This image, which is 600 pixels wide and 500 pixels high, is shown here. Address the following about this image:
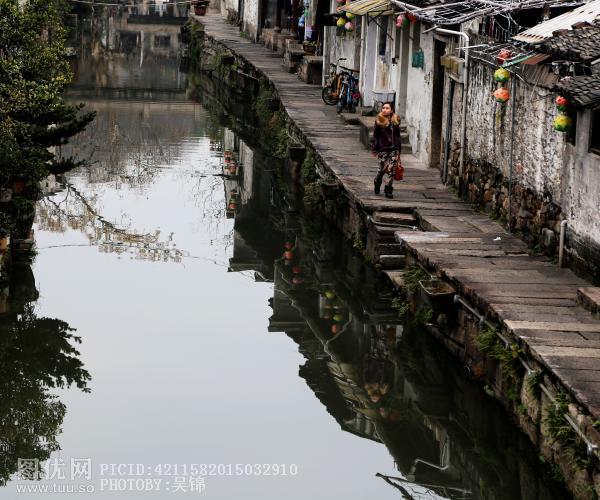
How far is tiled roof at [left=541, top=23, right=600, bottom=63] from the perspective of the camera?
41.4ft

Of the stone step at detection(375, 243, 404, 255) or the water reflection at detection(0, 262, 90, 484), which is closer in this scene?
the water reflection at detection(0, 262, 90, 484)

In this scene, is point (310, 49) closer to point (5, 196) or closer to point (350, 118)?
point (350, 118)

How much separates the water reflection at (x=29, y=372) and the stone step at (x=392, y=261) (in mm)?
3982

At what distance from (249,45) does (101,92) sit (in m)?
5.74

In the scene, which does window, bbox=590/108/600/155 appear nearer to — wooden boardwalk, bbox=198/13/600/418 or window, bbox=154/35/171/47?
wooden boardwalk, bbox=198/13/600/418

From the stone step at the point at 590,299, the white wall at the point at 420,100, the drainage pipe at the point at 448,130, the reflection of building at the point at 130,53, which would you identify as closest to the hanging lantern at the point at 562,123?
the stone step at the point at 590,299

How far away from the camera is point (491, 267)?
14.0 metres

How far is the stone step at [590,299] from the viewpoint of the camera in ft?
39.2

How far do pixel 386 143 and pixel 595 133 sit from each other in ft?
16.0

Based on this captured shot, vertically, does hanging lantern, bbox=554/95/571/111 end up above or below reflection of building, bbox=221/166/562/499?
above

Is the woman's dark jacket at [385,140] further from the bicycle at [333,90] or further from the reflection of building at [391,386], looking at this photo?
the bicycle at [333,90]

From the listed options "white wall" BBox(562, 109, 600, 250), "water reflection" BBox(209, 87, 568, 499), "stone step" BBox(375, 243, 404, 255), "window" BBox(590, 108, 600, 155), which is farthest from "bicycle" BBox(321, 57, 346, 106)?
"window" BBox(590, 108, 600, 155)

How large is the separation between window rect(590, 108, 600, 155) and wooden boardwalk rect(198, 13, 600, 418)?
4.45ft

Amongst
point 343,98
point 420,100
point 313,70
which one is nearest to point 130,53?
point 313,70
